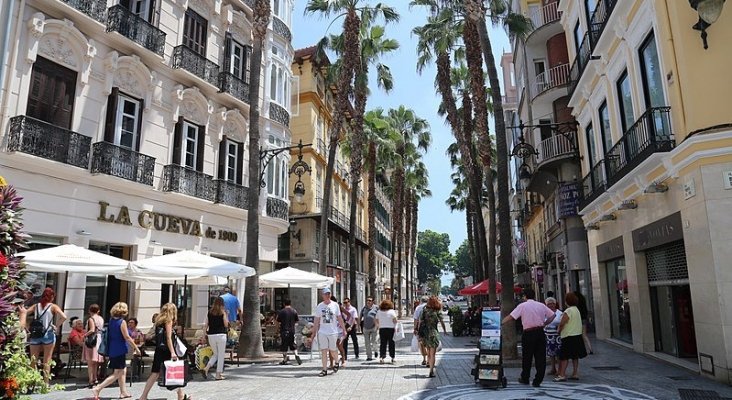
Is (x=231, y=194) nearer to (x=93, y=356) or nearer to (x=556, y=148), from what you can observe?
(x=93, y=356)

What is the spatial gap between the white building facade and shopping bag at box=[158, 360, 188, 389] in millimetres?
6310

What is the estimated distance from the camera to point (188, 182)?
17.2m

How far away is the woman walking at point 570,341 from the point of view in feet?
33.4

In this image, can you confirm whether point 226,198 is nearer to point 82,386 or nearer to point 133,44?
point 133,44

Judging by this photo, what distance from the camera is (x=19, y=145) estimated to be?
1164 cm

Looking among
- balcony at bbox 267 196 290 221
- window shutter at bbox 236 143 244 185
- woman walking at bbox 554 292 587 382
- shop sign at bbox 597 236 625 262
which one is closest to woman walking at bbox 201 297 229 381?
woman walking at bbox 554 292 587 382

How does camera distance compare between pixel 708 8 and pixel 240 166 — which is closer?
pixel 708 8

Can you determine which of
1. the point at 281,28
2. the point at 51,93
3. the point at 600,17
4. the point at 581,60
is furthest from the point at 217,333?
the point at 281,28

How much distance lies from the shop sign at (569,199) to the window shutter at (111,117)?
17212 millimetres

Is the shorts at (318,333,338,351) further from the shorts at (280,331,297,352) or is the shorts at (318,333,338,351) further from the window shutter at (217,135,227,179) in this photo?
the window shutter at (217,135,227,179)

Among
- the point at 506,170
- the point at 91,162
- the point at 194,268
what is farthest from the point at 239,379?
the point at 506,170

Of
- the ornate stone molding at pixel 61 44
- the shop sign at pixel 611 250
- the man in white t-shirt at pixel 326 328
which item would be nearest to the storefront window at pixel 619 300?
the shop sign at pixel 611 250

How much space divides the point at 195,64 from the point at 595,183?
47.0ft

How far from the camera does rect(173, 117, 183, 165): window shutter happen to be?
56.4ft
